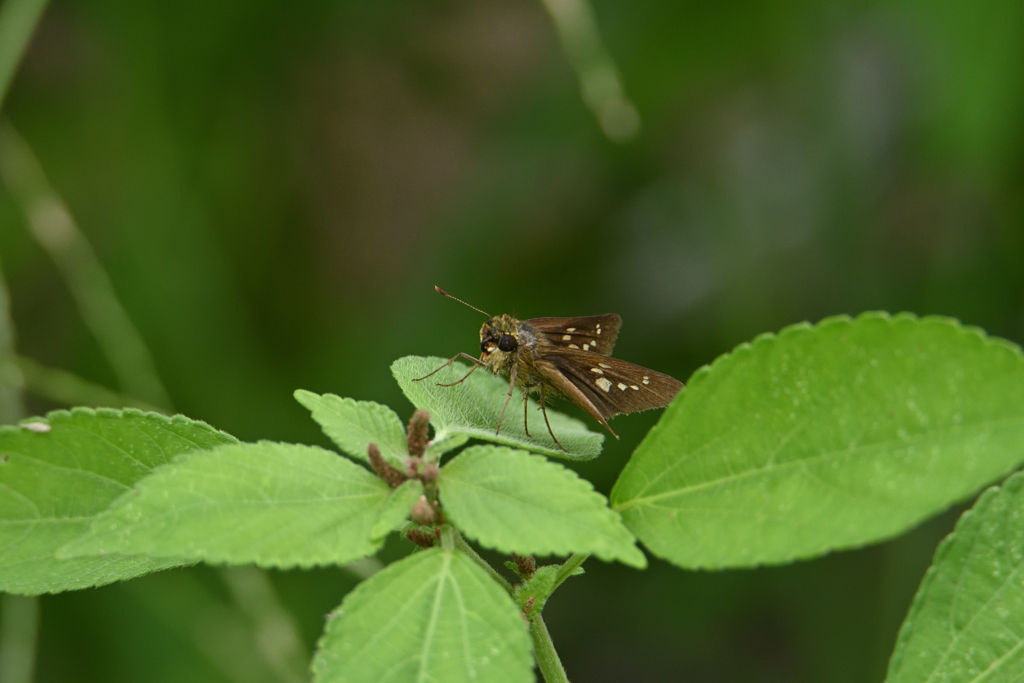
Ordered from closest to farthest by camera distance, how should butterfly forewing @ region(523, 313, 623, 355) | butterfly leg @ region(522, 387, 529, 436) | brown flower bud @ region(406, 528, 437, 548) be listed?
brown flower bud @ region(406, 528, 437, 548) < butterfly leg @ region(522, 387, 529, 436) < butterfly forewing @ region(523, 313, 623, 355)

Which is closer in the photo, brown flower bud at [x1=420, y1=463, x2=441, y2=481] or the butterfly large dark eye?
brown flower bud at [x1=420, y1=463, x2=441, y2=481]

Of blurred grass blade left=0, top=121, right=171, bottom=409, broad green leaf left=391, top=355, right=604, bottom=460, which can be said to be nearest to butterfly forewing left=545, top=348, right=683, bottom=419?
broad green leaf left=391, top=355, right=604, bottom=460

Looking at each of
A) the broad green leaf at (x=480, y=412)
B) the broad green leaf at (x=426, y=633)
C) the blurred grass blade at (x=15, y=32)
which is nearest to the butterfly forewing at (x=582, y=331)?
the broad green leaf at (x=480, y=412)

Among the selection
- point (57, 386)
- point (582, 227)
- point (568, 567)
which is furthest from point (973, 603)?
point (582, 227)

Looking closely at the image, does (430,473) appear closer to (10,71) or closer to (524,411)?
(524,411)

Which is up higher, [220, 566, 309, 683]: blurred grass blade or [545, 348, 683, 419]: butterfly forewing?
[545, 348, 683, 419]: butterfly forewing

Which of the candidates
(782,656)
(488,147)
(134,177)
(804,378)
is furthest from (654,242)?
(804,378)

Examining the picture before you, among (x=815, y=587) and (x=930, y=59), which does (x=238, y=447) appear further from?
(x=930, y=59)

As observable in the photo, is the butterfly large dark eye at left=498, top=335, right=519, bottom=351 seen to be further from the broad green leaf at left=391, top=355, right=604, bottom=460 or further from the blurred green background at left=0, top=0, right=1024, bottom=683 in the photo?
the blurred green background at left=0, top=0, right=1024, bottom=683
